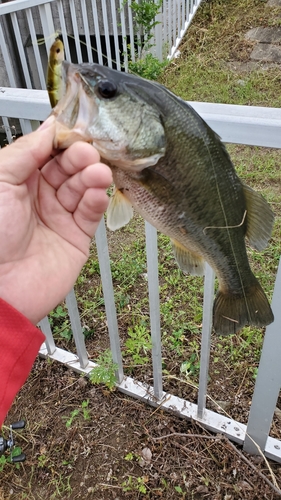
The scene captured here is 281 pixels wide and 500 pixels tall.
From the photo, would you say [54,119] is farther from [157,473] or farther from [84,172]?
[157,473]

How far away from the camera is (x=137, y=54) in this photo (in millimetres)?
5121

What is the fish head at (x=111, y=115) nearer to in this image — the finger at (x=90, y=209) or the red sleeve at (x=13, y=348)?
the finger at (x=90, y=209)

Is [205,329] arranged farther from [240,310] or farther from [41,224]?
[41,224]

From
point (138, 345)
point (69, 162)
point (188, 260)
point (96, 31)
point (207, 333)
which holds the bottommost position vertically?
point (138, 345)

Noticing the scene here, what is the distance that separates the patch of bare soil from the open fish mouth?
1464 mm

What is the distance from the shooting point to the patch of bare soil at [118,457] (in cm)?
171

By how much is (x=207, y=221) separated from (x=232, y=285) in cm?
19

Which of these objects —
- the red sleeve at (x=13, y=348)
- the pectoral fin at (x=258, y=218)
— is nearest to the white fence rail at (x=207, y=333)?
the pectoral fin at (x=258, y=218)

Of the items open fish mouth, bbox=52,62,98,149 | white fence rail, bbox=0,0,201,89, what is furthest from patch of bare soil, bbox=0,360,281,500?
white fence rail, bbox=0,0,201,89

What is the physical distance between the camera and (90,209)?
0.93 m

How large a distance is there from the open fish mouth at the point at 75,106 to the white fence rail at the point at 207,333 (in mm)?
410

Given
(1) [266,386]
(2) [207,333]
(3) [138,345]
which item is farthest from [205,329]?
(3) [138,345]

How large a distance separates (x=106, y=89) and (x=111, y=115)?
4 cm

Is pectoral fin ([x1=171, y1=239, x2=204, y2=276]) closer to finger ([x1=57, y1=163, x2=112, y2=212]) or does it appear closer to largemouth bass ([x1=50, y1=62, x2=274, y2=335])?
largemouth bass ([x1=50, y1=62, x2=274, y2=335])
